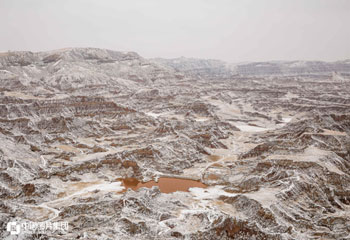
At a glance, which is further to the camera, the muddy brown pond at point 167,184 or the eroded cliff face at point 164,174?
the muddy brown pond at point 167,184

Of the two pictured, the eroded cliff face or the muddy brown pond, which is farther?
the muddy brown pond

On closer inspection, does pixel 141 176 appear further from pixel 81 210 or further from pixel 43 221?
→ pixel 43 221

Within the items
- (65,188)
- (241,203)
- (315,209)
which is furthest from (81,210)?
(315,209)

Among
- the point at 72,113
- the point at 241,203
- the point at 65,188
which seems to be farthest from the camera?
the point at 72,113

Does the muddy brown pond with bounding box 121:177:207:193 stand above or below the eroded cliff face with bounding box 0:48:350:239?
below

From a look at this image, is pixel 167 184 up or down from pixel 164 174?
down

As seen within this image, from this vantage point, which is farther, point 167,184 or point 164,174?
point 164,174

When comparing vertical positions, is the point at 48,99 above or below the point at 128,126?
above

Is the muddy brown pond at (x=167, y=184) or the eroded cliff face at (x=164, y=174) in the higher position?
the eroded cliff face at (x=164, y=174)
